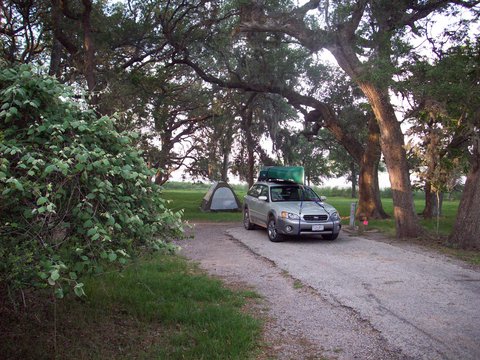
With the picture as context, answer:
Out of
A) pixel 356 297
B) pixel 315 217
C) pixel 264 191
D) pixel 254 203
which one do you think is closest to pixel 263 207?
pixel 264 191

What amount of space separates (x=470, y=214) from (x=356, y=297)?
261 inches

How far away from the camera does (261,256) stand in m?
10.6

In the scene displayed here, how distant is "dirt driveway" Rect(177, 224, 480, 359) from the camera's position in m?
5.00

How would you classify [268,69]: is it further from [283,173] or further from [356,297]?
[356,297]

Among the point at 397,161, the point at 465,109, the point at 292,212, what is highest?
the point at 465,109

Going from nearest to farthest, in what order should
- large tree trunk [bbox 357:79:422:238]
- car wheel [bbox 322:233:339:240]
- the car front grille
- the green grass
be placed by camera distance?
the green grass
the car front grille
car wheel [bbox 322:233:339:240]
large tree trunk [bbox 357:79:422:238]

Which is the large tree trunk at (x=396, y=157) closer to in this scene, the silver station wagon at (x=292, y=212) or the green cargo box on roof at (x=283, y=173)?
the silver station wagon at (x=292, y=212)

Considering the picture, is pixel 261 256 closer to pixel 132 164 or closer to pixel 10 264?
pixel 132 164

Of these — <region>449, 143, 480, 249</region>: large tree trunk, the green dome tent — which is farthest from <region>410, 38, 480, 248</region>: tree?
the green dome tent

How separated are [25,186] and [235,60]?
18.7 metres

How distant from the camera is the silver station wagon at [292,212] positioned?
485 inches

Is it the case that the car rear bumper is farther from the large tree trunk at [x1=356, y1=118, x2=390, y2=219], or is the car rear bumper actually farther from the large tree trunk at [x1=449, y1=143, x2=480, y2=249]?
the large tree trunk at [x1=356, y1=118, x2=390, y2=219]

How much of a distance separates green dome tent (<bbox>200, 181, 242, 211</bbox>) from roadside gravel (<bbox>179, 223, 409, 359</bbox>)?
14285mm

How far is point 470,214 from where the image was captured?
1188 centimetres
